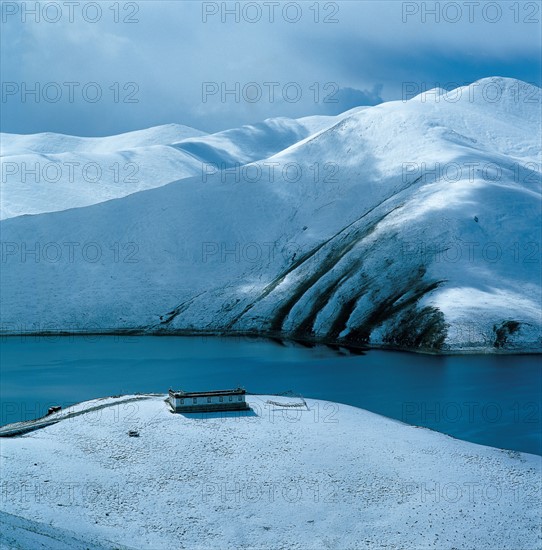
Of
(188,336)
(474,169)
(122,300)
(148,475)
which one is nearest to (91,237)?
(122,300)

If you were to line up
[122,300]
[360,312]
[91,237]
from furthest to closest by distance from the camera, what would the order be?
[91,237], [122,300], [360,312]

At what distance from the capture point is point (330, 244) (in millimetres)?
119812

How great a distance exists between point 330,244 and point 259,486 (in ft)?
257

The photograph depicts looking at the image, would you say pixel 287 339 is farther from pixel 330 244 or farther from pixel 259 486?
pixel 259 486

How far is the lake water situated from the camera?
2448 inches

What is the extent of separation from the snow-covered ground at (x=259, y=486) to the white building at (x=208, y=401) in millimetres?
1003

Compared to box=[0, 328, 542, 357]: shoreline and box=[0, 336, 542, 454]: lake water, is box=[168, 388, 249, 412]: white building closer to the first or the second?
box=[0, 336, 542, 454]: lake water

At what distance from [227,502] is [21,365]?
5357cm

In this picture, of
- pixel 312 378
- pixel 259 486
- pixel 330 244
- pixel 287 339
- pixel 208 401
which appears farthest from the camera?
pixel 330 244

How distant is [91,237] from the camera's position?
5364 inches

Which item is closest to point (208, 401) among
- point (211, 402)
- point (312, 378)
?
point (211, 402)

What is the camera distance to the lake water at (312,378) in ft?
204

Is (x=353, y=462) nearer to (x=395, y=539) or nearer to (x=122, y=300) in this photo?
(x=395, y=539)

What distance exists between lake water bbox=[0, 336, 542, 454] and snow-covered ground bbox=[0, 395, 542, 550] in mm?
9707
